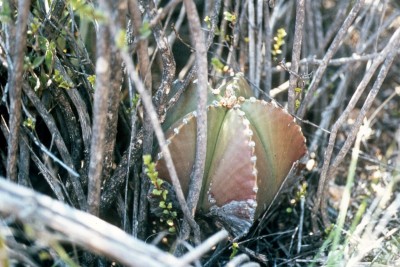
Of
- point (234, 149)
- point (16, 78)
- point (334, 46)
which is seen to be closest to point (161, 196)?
point (234, 149)

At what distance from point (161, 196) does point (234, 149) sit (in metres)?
0.21

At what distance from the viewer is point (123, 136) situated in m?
1.60

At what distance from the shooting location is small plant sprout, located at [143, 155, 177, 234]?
127 cm

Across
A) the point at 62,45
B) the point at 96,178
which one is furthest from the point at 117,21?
the point at 62,45

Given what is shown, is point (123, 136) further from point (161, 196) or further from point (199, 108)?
point (199, 108)

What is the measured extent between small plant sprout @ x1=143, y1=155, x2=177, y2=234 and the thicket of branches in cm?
3

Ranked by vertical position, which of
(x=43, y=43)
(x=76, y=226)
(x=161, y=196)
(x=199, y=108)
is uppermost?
(x=43, y=43)

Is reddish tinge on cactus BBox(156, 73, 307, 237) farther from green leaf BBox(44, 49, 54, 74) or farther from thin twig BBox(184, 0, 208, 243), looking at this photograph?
green leaf BBox(44, 49, 54, 74)

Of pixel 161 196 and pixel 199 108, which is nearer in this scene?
pixel 199 108

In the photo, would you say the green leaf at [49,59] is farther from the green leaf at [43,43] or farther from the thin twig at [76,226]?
the thin twig at [76,226]

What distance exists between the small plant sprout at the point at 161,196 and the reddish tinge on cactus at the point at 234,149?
0.05 meters

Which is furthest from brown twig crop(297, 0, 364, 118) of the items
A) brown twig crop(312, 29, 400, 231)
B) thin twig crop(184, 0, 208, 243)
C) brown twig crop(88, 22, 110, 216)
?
brown twig crop(88, 22, 110, 216)

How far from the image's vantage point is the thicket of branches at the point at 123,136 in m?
1.07

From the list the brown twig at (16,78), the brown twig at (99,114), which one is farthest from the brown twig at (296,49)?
the brown twig at (16,78)
